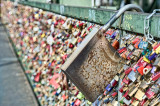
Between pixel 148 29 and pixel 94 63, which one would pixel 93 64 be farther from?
pixel 148 29

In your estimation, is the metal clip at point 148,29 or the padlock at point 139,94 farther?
the padlock at point 139,94

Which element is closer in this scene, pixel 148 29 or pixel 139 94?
pixel 148 29

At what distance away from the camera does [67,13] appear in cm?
385

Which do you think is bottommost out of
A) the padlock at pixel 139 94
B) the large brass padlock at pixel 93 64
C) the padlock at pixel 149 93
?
the padlock at pixel 139 94

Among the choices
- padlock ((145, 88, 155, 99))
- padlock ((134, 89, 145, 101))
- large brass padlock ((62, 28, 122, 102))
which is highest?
large brass padlock ((62, 28, 122, 102))

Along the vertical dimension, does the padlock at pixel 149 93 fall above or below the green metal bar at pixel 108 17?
below

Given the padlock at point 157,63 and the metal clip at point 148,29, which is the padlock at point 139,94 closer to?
the padlock at point 157,63

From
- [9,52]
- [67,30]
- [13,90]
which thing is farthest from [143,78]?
[9,52]

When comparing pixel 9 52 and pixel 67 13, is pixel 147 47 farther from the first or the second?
pixel 9 52

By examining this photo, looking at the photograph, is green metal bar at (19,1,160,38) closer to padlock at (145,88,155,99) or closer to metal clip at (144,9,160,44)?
metal clip at (144,9,160,44)

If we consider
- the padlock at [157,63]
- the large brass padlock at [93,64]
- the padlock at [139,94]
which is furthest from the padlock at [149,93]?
the large brass padlock at [93,64]

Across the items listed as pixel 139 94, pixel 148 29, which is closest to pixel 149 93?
pixel 139 94

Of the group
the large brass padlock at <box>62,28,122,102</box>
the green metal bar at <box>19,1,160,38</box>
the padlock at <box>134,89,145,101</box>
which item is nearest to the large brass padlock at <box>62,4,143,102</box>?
the large brass padlock at <box>62,28,122,102</box>

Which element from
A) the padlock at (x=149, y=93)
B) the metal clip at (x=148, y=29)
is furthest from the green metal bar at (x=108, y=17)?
the padlock at (x=149, y=93)
